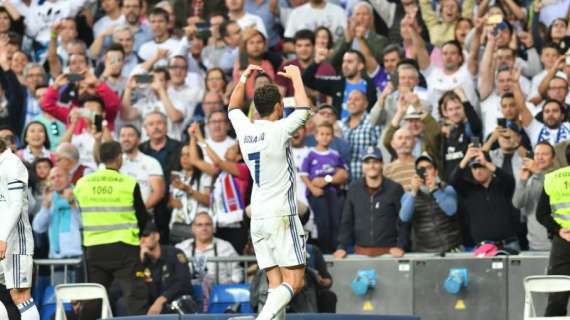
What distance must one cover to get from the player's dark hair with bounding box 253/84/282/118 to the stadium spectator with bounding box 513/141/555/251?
16.7 ft

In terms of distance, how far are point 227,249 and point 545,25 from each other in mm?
6026

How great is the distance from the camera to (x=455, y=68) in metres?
20.0

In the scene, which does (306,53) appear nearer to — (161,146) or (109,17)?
(161,146)

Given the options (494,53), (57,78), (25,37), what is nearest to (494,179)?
(494,53)

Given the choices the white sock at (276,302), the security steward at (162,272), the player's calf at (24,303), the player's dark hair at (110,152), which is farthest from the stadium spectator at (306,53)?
the white sock at (276,302)

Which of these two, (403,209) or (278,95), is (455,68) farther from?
(278,95)

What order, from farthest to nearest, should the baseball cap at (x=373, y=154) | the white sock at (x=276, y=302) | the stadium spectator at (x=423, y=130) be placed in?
the stadium spectator at (x=423, y=130) < the baseball cap at (x=373, y=154) < the white sock at (x=276, y=302)

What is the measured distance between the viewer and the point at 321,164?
18469 millimetres

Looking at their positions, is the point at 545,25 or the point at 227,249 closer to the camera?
the point at 227,249

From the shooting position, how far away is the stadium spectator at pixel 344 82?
20031 mm

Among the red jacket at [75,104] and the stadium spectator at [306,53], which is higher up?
the stadium spectator at [306,53]

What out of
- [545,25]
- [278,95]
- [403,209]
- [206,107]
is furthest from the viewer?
[545,25]

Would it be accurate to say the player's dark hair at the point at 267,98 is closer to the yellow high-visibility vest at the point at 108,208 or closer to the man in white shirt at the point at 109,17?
the yellow high-visibility vest at the point at 108,208

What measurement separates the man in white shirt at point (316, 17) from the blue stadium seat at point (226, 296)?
18.0ft
